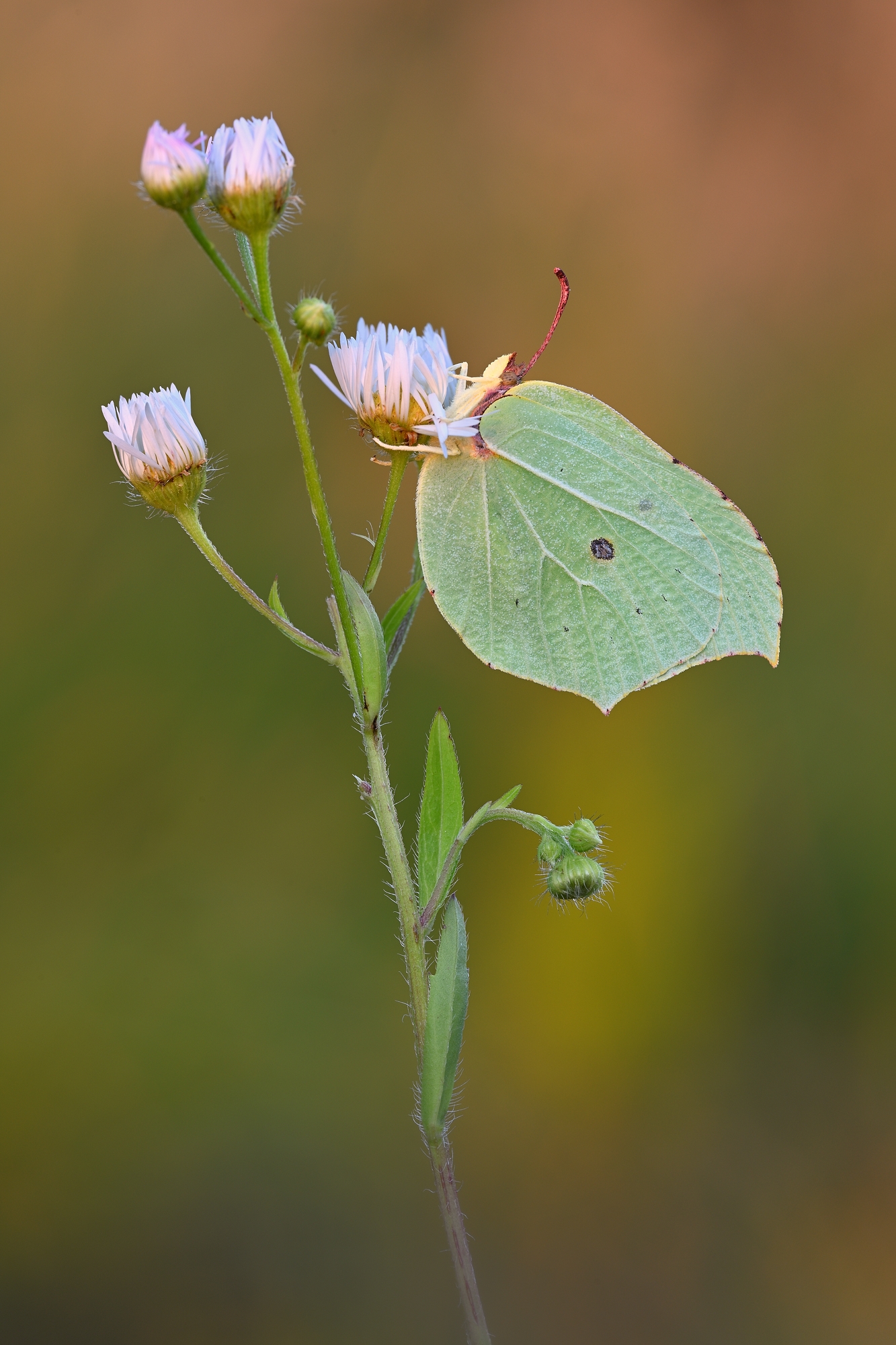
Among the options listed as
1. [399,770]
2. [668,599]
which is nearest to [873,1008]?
[399,770]

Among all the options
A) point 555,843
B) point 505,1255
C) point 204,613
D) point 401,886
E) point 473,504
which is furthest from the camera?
point 204,613

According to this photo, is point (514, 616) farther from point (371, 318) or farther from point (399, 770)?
point (371, 318)

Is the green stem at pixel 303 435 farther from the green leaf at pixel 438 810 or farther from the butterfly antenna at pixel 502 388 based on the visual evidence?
the butterfly antenna at pixel 502 388

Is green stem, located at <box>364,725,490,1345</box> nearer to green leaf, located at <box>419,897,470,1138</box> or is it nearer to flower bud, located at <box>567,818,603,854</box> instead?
green leaf, located at <box>419,897,470,1138</box>

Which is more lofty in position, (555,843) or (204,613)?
(204,613)

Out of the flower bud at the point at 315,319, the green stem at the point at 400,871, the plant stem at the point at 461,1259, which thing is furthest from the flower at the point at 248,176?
the plant stem at the point at 461,1259

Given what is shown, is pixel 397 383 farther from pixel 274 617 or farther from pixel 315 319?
pixel 274 617
